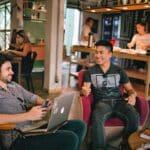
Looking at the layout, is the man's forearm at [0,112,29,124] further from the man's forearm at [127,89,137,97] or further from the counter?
the counter

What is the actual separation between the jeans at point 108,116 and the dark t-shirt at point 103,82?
88 mm

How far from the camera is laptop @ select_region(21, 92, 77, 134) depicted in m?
1.94

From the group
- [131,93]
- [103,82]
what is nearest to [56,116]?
[103,82]

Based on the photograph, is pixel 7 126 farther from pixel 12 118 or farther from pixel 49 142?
pixel 49 142

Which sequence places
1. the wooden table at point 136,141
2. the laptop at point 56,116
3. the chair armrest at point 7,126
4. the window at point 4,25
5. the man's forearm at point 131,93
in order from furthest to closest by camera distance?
the window at point 4,25
the man's forearm at point 131,93
the wooden table at point 136,141
the laptop at point 56,116
the chair armrest at point 7,126

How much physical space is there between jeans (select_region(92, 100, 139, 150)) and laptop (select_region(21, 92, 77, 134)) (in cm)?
64

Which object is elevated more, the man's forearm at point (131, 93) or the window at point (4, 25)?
the window at point (4, 25)

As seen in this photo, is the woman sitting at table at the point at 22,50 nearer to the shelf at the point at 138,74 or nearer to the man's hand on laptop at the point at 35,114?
the shelf at the point at 138,74

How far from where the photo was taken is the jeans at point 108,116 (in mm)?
2723

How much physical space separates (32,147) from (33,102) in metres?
0.53

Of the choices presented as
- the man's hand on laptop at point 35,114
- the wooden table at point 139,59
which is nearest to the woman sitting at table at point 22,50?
the wooden table at point 139,59

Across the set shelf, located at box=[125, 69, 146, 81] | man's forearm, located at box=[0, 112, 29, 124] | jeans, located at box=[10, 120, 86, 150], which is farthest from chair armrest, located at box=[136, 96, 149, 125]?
shelf, located at box=[125, 69, 146, 81]

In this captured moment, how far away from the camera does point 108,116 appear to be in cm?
286

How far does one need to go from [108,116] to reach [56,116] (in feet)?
3.20
